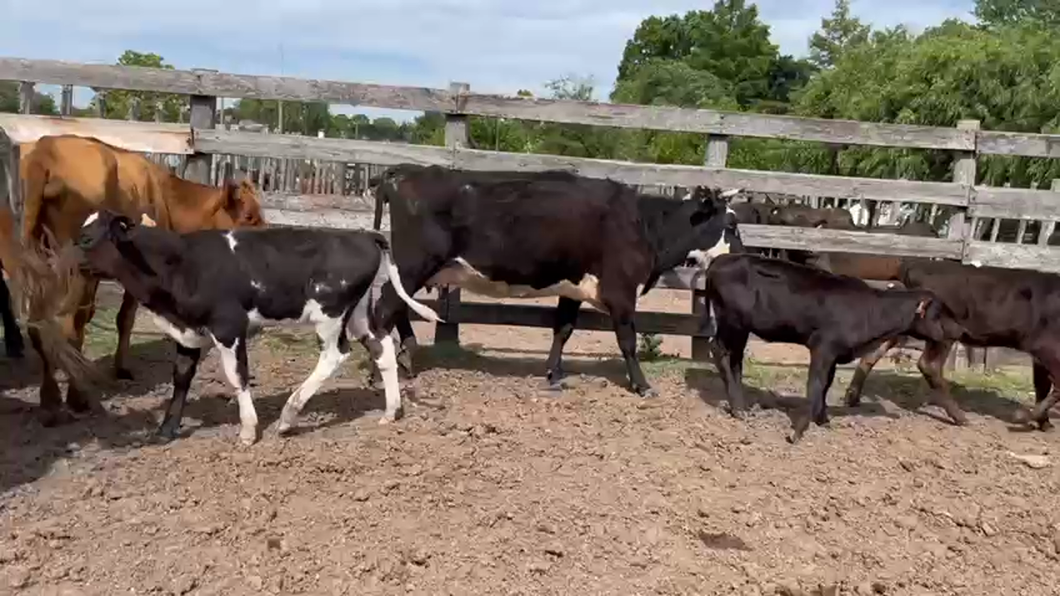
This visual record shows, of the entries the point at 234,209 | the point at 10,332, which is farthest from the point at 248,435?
the point at 10,332

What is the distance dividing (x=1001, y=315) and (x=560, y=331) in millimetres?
3534

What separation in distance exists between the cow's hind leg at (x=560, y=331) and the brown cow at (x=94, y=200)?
2.66m

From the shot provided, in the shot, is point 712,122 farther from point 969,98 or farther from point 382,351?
point 969,98

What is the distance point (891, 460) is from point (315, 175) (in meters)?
14.6

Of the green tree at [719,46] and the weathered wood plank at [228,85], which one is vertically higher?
the green tree at [719,46]

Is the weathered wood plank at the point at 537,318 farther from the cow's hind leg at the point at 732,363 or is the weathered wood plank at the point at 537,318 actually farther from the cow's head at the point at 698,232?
the cow's hind leg at the point at 732,363

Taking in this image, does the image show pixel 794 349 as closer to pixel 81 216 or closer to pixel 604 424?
pixel 604 424

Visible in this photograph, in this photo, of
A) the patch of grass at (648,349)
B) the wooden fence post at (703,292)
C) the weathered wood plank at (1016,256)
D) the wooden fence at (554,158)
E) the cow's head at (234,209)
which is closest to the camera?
the cow's head at (234,209)

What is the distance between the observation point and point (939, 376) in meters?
8.44

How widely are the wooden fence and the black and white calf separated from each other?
243cm

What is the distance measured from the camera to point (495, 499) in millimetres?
6066

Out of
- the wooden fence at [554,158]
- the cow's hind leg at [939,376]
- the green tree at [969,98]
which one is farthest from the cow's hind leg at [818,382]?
the green tree at [969,98]

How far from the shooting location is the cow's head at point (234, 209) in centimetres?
893

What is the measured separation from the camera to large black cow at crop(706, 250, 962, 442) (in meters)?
7.86
